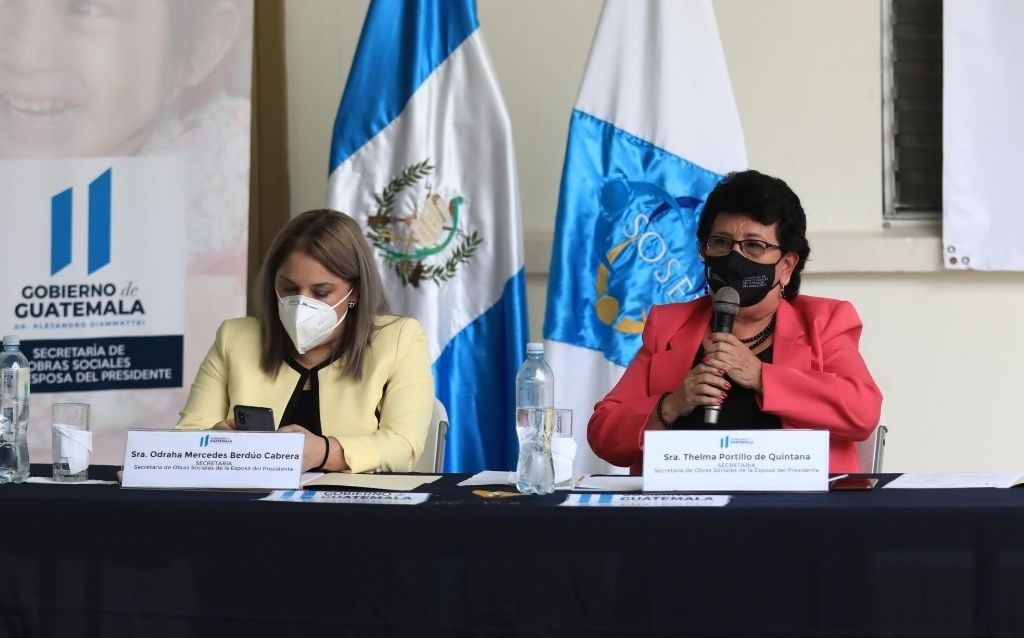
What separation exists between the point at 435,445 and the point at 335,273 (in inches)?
19.3

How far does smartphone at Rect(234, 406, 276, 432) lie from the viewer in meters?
2.45

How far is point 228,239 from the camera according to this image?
13.2 feet

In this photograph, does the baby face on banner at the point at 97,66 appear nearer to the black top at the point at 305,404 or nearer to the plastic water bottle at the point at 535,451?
the black top at the point at 305,404

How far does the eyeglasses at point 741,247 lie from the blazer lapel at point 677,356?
22 cm

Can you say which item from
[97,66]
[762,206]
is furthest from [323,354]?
[97,66]

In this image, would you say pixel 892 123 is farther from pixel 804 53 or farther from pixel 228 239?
pixel 228 239

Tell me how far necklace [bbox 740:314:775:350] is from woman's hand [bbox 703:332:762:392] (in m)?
0.23

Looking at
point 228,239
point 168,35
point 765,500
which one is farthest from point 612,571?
point 168,35

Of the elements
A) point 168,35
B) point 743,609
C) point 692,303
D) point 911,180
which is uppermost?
point 168,35

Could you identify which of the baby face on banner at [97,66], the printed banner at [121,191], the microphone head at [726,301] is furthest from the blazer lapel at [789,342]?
the baby face on banner at [97,66]

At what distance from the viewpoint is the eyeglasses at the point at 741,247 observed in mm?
2723

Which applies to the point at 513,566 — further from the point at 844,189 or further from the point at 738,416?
the point at 844,189

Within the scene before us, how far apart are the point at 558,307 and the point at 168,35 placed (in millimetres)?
1526

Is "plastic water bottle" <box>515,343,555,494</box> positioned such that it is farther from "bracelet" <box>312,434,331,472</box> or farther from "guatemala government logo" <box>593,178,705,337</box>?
"guatemala government logo" <box>593,178,705,337</box>
